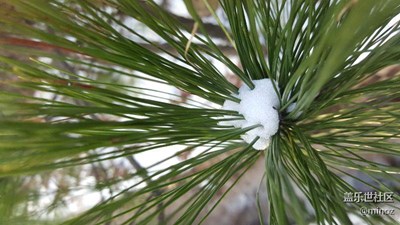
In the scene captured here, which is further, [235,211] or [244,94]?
[235,211]

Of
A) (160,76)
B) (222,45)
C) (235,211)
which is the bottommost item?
(235,211)

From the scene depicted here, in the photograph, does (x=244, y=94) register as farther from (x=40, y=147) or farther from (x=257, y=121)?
(x=40, y=147)

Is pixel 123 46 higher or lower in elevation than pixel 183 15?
lower

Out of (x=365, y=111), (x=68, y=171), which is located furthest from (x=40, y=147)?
(x=68, y=171)

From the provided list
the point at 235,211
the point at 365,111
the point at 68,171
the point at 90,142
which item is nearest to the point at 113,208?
the point at 90,142

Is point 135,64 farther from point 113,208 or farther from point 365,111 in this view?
point 365,111

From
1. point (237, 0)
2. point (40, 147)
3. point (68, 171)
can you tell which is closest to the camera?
point (40, 147)

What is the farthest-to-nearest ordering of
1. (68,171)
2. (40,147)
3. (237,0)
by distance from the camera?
(68,171) → (237,0) → (40,147)
